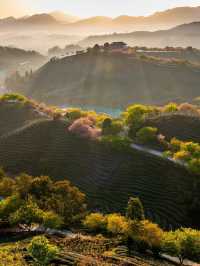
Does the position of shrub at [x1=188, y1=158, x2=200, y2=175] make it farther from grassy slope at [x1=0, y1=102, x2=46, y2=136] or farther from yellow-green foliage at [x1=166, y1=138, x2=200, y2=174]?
grassy slope at [x1=0, y1=102, x2=46, y2=136]

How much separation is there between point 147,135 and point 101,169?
49.1 ft

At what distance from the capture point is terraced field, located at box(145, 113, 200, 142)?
104 meters

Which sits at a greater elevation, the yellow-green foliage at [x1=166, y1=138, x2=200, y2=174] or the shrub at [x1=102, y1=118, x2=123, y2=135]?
the shrub at [x1=102, y1=118, x2=123, y2=135]

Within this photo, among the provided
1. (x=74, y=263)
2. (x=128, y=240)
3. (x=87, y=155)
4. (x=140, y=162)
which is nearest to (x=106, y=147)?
(x=87, y=155)

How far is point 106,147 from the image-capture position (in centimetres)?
9988

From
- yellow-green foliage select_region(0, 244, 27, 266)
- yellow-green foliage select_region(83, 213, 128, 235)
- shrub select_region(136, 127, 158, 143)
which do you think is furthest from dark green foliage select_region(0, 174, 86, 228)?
shrub select_region(136, 127, 158, 143)

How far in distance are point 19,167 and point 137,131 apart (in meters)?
32.3

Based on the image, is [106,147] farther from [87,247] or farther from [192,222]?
[87,247]

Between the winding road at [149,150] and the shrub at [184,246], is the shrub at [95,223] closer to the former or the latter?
the shrub at [184,246]

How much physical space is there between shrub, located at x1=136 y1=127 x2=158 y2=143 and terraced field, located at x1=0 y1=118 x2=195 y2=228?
5.39m

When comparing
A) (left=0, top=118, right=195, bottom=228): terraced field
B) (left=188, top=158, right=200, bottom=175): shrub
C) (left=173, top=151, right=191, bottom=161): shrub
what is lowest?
(left=0, top=118, right=195, bottom=228): terraced field

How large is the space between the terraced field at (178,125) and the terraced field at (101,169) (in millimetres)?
16376

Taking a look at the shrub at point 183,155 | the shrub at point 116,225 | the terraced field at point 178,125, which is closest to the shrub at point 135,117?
the terraced field at point 178,125

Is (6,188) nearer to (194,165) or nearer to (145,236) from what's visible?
(145,236)
